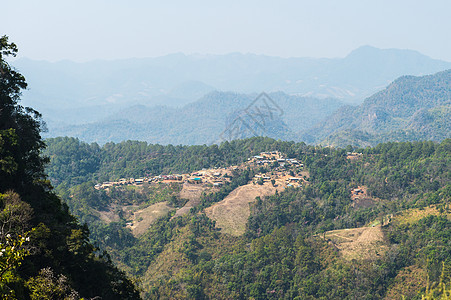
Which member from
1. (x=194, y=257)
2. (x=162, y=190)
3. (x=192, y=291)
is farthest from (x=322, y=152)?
(x=192, y=291)

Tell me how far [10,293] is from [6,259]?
155 centimetres

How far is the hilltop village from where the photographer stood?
107 meters

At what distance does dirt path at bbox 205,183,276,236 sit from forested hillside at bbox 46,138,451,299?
59.4 inches

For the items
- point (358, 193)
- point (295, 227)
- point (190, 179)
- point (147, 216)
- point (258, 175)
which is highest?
point (258, 175)

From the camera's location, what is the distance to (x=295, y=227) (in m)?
85.9

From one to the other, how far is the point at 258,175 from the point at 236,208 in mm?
19854

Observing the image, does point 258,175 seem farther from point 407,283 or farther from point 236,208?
point 407,283

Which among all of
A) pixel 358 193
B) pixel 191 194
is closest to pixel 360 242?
pixel 358 193

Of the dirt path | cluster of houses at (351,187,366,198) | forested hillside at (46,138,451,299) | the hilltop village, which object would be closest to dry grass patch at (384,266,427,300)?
forested hillside at (46,138,451,299)

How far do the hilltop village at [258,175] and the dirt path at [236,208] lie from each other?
12.9ft

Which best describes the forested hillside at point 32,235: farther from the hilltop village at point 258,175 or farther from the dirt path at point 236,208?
the hilltop village at point 258,175

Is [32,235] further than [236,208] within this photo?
No

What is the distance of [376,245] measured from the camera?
69.9 m

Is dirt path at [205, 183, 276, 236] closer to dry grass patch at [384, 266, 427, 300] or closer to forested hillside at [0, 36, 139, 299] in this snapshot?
dry grass patch at [384, 266, 427, 300]
